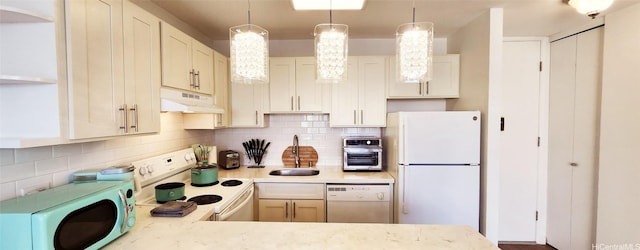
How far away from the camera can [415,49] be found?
50.8 inches

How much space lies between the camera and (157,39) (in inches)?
68.4

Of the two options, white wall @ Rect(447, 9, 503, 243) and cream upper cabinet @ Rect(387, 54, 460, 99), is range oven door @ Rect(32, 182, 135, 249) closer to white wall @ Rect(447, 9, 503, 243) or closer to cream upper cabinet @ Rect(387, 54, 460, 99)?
cream upper cabinet @ Rect(387, 54, 460, 99)

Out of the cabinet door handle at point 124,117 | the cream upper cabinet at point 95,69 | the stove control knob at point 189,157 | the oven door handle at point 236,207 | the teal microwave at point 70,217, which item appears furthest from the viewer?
the stove control knob at point 189,157

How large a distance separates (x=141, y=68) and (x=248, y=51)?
758 millimetres

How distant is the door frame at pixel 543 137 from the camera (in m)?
2.89

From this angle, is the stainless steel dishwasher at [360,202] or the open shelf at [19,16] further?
the stainless steel dishwasher at [360,202]

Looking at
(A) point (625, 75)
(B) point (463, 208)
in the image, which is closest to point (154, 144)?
(B) point (463, 208)

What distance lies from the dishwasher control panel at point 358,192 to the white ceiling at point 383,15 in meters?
1.56

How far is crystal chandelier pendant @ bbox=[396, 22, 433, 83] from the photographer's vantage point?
1.28 metres

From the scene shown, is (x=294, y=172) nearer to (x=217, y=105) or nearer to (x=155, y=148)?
(x=217, y=105)

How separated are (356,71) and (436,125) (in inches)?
37.9

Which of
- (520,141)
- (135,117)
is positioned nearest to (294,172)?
(135,117)

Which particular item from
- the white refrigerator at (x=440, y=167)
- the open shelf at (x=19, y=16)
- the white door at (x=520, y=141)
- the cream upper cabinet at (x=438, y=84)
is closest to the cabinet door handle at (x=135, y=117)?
the open shelf at (x=19, y=16)

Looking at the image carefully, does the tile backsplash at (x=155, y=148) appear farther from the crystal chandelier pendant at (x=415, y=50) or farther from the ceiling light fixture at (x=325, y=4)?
the crystal chandelier pendant at (x=415, y=50)
